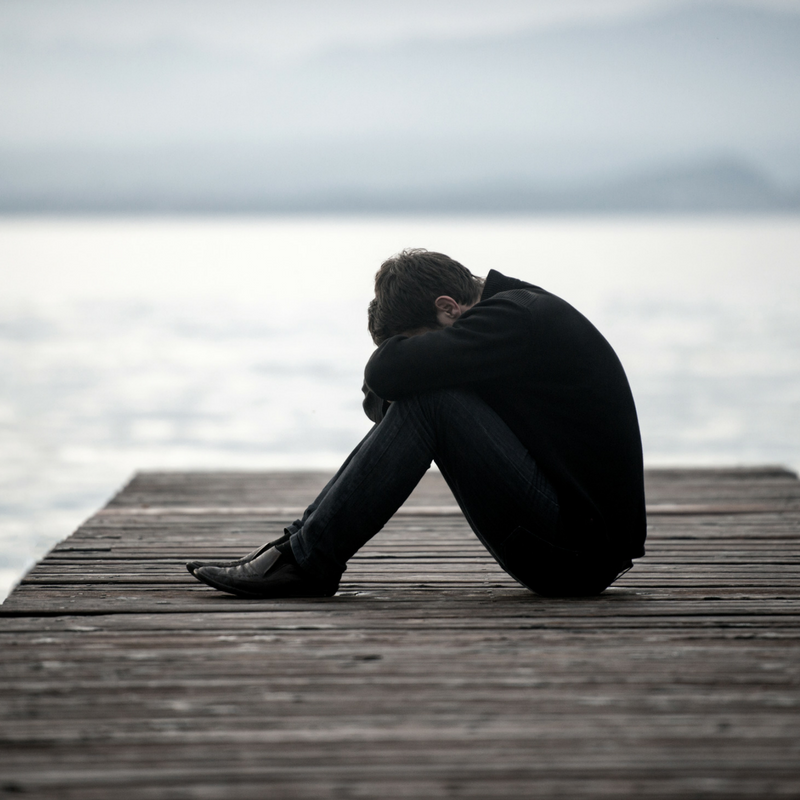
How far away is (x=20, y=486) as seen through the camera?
6207 mm

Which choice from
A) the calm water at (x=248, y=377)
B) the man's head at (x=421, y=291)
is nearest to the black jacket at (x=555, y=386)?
the man's head at (x=421, y=291)

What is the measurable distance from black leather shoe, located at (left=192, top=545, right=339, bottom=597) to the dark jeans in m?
0.05

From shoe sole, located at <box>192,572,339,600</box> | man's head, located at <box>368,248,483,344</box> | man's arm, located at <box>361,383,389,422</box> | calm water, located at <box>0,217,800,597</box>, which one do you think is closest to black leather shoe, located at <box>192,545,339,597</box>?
shoe sole, located at <box>192,572,339,600</box>

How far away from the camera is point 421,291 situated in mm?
2168

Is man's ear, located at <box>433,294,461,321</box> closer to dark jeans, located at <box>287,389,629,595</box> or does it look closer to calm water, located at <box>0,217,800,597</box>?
dark jeans, located at <box>287,389,629,595</box>

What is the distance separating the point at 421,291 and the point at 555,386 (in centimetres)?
39

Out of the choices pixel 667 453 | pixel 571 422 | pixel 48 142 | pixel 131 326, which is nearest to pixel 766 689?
pixel 571 422

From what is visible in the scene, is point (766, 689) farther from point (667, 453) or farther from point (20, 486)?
point (667, 453)

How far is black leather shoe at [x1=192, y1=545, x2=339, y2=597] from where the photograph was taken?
219 centimetres

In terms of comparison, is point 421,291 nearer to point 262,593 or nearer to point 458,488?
point 458,488

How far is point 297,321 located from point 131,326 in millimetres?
3033

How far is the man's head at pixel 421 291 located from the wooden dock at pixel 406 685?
67cm

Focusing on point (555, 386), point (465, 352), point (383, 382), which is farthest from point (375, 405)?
point (555, 386)

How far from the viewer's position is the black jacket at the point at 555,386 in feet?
6.57
